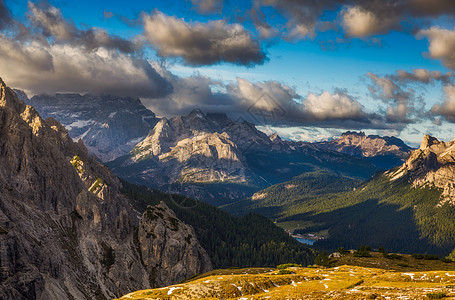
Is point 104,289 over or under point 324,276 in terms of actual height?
under

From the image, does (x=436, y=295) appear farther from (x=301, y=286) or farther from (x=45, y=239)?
(x=45, y=239)

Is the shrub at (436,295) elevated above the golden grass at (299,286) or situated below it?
above

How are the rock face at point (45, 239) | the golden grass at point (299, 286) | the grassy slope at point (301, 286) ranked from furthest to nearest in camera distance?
the rock face at point (45, 239)
the golden grass at point (299, 286)
the grassy slope at point (301, 286)

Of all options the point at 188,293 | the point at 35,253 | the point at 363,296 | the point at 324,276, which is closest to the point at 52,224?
the point at 35,253

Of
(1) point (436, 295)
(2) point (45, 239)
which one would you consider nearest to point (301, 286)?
(1) point (436, 295)

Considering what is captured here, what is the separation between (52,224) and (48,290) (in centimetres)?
5454

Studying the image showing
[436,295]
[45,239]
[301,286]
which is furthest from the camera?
[45,239]

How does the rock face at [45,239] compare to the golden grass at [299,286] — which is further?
the rock face at [45,239]

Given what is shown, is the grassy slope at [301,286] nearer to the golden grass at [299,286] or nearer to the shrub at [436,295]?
the golden grass at [299,286]

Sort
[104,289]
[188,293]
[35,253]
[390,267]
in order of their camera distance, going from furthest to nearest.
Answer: [104,289] < [390,267] < [35,253] < [188,293]

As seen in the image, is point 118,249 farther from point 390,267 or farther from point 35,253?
point 390,267

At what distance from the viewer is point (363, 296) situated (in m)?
63.2

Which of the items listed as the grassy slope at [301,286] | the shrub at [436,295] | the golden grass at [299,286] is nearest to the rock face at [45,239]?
the grassy slope at [301,286]

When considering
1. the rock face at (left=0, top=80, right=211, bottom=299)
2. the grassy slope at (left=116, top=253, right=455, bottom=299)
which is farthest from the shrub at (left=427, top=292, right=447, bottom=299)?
the rock face at (left=0, top=80, right=211, bottom=299)
